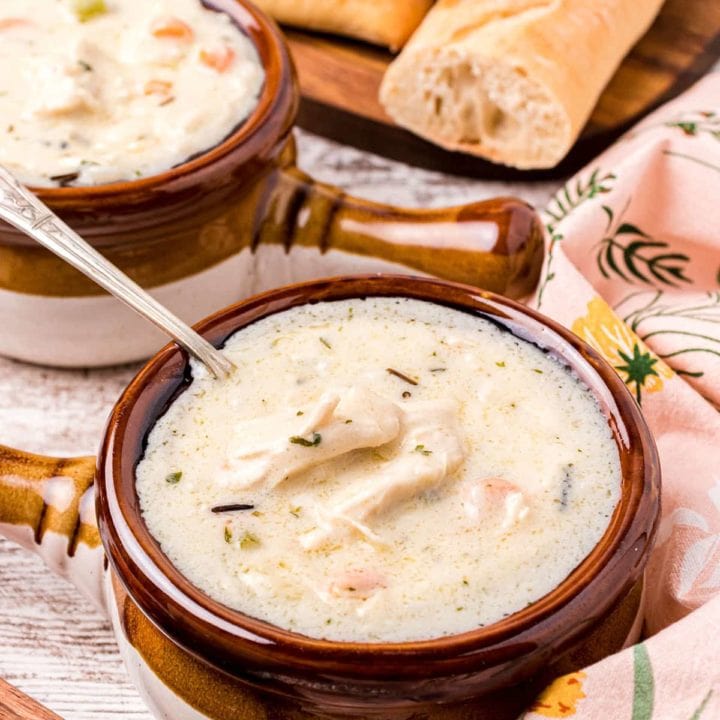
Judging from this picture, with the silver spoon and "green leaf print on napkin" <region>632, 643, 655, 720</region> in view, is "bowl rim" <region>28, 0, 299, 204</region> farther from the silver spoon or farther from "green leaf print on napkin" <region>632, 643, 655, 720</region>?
"green leaf print on napkin" <region>632, 643, 655, 720</region>

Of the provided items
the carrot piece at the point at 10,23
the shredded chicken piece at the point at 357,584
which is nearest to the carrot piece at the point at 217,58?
the carrot piece at the point at 10,23

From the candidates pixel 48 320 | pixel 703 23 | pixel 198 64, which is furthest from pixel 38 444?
pixel 703 23

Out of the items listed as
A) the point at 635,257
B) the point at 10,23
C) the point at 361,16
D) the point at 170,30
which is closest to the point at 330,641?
the point at 635,257

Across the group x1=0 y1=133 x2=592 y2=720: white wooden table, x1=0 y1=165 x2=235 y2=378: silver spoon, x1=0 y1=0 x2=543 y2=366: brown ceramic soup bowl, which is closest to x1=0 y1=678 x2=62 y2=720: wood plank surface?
x1=0 y1=133 x2=592 y2=720: white wooden table

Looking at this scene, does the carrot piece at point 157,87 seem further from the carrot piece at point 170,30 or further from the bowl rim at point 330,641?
the bowl rim at point 330,641

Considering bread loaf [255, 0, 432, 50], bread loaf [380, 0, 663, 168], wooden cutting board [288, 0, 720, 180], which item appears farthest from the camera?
bread loaf [255, 0, 432, 50]
